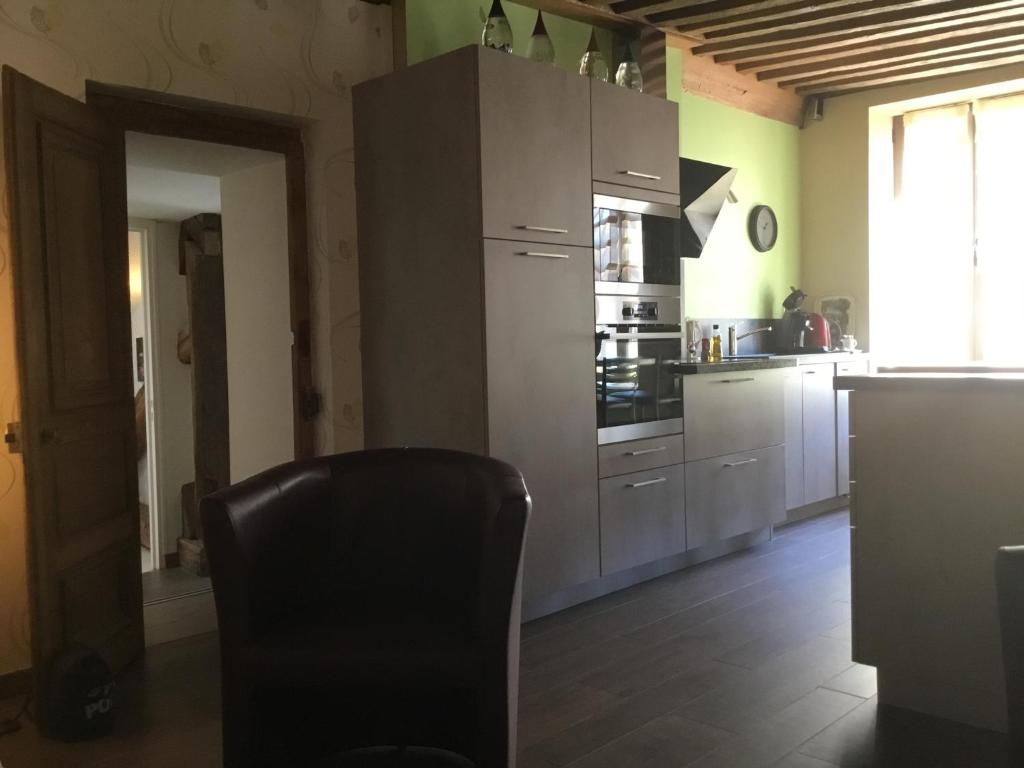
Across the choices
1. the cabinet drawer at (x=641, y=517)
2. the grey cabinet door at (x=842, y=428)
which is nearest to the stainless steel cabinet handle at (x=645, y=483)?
the cabinet drawer at (x=641, y=517)

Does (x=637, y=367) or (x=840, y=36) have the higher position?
(x=840, y=36)

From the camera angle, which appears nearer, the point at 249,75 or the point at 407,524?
the point at 407,524

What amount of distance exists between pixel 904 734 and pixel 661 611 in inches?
47.9

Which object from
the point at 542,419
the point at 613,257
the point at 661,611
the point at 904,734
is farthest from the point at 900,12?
the point at 904,734

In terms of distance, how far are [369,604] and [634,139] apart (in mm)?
2421

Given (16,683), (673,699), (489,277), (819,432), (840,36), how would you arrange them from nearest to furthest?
(673,699), (16,683), (489,277), (840,36), (819,432)

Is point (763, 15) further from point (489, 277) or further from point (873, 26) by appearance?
point (489, 277)

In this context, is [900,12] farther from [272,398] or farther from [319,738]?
[319,738]

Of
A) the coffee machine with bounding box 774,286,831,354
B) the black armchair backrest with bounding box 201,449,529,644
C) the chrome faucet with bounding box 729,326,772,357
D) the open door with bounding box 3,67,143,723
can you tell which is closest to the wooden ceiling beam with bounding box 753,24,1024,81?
the coffee machine with bounding box 774,286,831,354

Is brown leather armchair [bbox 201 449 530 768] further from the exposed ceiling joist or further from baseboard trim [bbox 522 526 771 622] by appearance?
the exposed ceiling joist

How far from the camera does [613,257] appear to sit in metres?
3.71

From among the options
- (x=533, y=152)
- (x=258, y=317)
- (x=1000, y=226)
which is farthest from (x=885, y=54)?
(x=258, y=317)

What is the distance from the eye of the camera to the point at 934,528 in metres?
2.39

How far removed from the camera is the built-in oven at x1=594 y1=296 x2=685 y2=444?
3623 millimetres
